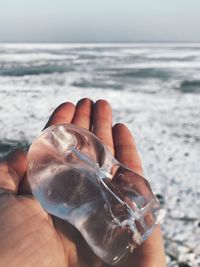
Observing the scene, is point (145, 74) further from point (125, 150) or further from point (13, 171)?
point (13, 171)

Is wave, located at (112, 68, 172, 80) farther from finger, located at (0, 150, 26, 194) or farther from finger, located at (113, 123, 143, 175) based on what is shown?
finger, located at (0, 150, 26, 194)

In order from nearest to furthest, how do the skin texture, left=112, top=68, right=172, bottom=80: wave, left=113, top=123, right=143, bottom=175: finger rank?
the skin texture < left=113, top=123, right=143, bottom=175: finger < left=112, top=68, right=172, bottom=80: wave

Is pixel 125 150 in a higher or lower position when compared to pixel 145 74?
higher

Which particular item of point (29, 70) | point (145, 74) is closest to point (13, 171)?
point (145, 74)

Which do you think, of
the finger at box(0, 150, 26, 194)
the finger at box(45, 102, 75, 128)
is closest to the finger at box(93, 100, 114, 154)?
the finger at box(45, 102, 75, 128)

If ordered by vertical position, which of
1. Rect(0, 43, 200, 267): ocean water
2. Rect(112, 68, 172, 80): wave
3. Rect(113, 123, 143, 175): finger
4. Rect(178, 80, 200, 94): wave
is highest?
Rect(113, 123, 143, 175): finger

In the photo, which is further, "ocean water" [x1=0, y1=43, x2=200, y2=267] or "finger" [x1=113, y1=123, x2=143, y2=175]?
"ocean water" [x1=0, y1=43, x2=200, y2=267]

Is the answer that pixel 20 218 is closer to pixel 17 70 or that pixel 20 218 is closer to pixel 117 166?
pixel 117 166

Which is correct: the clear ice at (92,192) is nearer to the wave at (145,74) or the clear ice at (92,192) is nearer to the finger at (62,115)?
the finger at (62,115)
